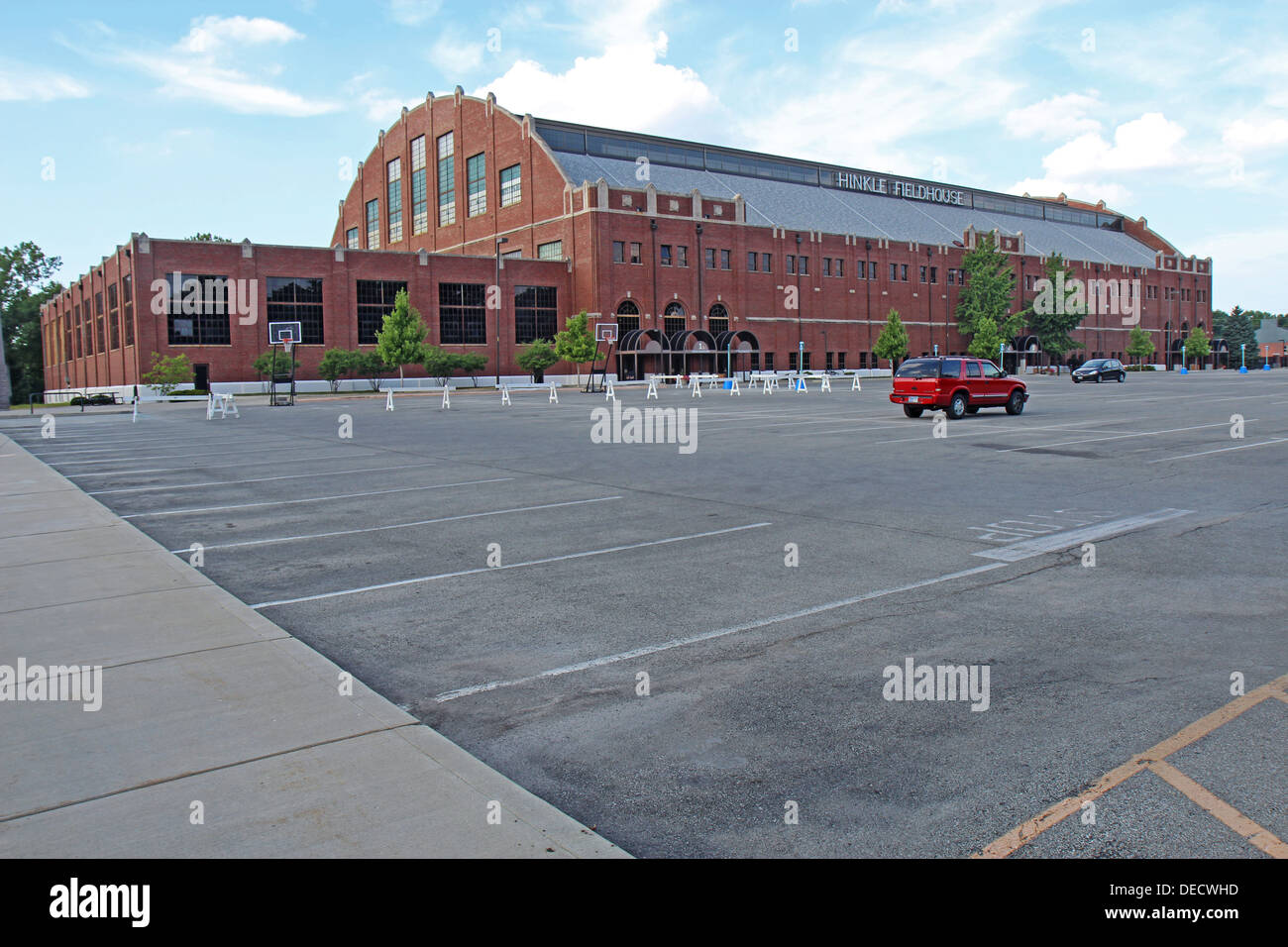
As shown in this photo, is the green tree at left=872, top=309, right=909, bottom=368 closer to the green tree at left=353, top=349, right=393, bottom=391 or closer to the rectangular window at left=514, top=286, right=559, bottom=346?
the rectangular window at left=514, top=286, right=559, bottom=346

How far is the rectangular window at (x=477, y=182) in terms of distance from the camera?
269 ft

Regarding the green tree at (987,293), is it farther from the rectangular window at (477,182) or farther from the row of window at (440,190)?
the rectangular window at (477,182)

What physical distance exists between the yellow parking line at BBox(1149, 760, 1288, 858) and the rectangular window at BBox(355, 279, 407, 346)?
220ft

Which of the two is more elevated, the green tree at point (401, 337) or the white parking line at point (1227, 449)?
the green tree at point (401, 337)

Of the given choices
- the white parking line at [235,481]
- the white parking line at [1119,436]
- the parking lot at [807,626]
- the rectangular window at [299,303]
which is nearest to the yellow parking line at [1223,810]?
the parking lot at [807,626]

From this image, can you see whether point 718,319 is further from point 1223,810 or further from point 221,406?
point 1223,810

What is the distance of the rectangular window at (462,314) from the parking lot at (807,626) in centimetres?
5490

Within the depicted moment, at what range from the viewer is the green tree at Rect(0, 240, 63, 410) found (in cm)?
10731

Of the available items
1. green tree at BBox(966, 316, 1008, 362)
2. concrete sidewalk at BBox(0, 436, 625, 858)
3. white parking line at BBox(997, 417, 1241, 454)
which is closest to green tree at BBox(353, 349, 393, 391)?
white parking line at BBox(997, 417, 1241, 454)

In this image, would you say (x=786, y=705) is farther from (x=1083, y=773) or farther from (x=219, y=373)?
(x=219, y=373)

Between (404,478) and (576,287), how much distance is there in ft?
196

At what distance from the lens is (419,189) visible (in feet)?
299

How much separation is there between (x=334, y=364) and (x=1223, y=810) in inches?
2531
